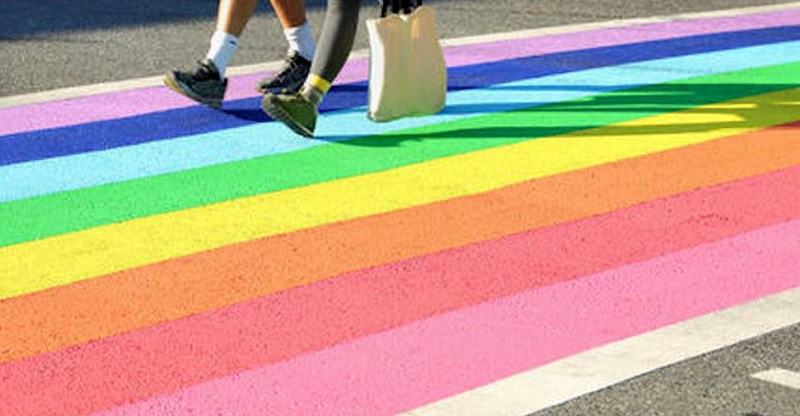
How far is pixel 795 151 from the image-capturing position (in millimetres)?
7770

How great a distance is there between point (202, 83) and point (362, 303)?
125 inches

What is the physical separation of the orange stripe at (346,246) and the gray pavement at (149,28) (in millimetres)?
3455

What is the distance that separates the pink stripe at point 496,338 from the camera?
186 inches

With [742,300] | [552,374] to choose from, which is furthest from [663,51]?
[552,374]

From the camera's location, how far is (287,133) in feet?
27.3

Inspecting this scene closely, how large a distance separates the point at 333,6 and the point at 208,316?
2813 millimetres

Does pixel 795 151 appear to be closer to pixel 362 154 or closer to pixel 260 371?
pixel 362 154

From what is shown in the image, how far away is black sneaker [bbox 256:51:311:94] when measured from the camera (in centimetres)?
898

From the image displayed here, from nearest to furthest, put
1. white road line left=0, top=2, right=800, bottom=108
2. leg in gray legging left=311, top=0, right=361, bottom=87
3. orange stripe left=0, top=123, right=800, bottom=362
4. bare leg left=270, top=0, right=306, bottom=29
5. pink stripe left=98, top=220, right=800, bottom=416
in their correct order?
pink stripe left=98, top=220, right=800, bottom=416
orange stripe left=0, top=123, right=800, bottom=362
leg in gray legging left=311, top=0, right=361, bottom=87
bare leg left=270, top=0, right=306, bottom=29
white road line left=0, top=2, right=800, bottom=108

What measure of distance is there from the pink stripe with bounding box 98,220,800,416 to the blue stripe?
3.02 meters

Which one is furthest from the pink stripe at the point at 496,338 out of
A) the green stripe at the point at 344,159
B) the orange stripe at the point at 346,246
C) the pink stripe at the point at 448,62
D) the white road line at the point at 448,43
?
the white road line at the point at 448,43

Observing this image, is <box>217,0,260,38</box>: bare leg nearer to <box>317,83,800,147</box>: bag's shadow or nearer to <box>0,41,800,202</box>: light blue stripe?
<box>0,41,800,202</box>: light blue stripe

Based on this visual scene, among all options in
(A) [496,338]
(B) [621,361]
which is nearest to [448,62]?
(A) [496,338]

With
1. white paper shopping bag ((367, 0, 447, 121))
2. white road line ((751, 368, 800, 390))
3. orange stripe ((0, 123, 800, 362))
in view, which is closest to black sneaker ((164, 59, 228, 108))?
white paper shopping bag ((367, 0, 447, 121))
